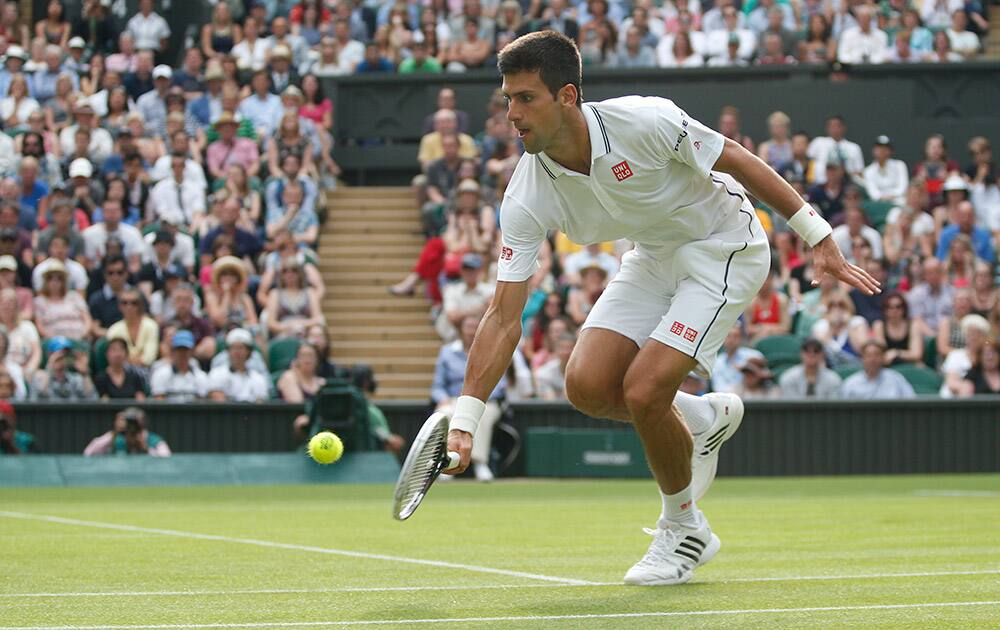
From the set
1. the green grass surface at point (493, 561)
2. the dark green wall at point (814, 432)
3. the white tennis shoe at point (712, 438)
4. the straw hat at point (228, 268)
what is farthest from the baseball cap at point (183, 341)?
the white tennis shoe at point (712, 438)

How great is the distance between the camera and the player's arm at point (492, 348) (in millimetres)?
6441

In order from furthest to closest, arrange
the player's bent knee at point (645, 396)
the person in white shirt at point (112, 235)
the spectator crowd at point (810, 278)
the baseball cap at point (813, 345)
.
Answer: the person in white shirt at point (112, 235) < the spectator crowd at point (810, 278) < the baseball cap at point (813, 345) < the player's bent knee at point (645, 396)

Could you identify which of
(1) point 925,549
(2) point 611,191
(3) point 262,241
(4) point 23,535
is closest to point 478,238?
(3) point 262,241

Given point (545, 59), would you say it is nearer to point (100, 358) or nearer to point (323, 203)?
point (100, 358)

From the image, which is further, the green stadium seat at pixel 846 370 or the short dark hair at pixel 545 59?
the green stadium seat at pixel 846 370

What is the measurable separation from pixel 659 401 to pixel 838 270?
88cm

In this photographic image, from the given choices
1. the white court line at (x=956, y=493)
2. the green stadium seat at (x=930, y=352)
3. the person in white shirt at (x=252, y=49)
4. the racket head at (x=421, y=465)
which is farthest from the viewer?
the person in white shirt at (x=252, y=49)

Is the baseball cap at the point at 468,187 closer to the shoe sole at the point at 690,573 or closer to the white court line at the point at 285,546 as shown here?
the white court line at the point at 285,546

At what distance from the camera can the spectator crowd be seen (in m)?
17.2

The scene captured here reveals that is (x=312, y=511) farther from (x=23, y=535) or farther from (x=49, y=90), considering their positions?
(x=49, y=90)

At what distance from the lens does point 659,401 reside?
6.73 meters

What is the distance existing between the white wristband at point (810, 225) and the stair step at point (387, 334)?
13.3 metres

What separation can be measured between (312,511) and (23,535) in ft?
9.39

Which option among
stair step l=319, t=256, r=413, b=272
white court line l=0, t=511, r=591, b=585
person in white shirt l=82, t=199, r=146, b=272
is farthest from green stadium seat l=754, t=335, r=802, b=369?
→ white court line l=0, t=511, r=591, b=585
